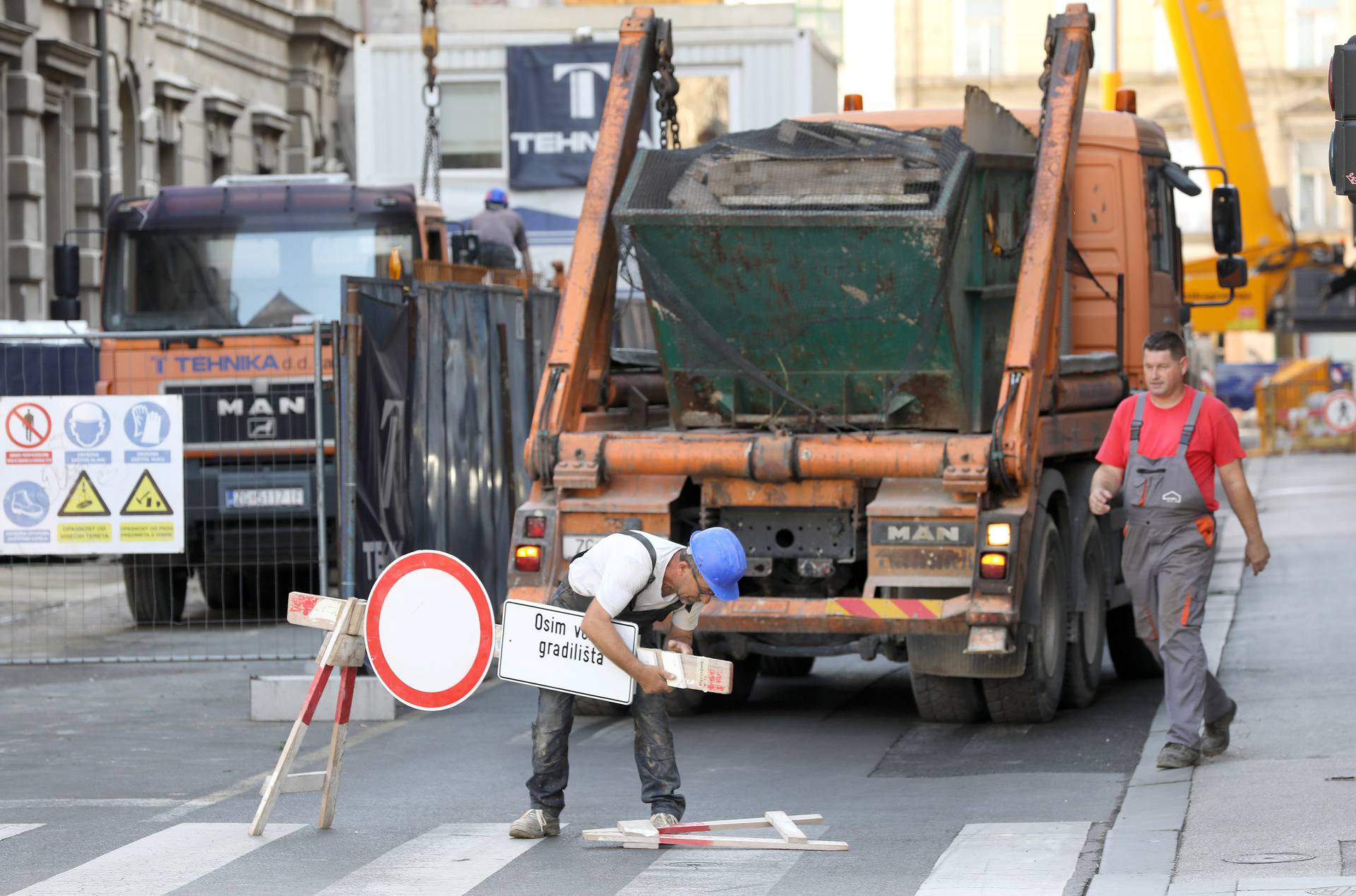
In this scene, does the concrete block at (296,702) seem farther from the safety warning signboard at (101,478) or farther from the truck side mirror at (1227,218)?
the truck side mirror at (1227,218)

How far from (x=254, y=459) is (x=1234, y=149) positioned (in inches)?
730

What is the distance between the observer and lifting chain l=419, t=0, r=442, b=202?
1933cm

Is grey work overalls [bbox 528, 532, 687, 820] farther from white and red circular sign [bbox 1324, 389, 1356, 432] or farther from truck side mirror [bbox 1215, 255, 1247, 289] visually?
white and red circular sign [bbox 1324, 389, 1356, 432]

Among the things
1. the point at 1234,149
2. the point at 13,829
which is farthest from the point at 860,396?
the point at 1234,149

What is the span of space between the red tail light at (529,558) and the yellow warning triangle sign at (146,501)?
8.94 ft

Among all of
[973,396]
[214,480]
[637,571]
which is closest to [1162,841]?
[637,571]

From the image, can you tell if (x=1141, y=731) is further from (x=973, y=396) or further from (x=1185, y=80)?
(x=1185, y=80)

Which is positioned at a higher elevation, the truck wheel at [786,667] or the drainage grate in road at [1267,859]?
the drainage grate in road at [1267,859]

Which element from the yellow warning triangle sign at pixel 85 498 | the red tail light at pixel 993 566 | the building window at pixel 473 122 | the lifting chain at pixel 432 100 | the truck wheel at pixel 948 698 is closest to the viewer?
the red tail light at pixel 993 566

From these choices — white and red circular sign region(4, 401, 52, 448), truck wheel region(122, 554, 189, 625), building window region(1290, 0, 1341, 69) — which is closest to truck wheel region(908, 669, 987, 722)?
white and red circular sign region(4, 401, 52, 448)

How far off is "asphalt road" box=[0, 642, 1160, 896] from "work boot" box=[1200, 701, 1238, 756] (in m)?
0.37

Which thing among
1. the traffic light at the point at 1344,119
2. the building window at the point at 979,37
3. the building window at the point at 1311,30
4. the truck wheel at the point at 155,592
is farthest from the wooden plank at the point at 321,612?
the building window at the point at 979,37

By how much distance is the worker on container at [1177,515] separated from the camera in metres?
9.09

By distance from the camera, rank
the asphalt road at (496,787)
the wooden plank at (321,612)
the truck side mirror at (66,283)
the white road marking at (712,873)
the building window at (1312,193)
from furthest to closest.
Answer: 1. the building window at (1312,193)
2. the truck side mirror at (66,283)
3. the wooden plank at (321,612)
4. the asphalt road at (496,787)
5. the white road marking at (712,873)
